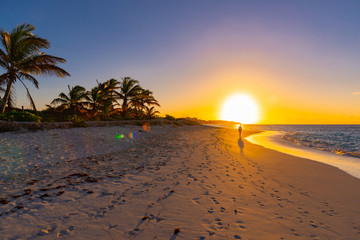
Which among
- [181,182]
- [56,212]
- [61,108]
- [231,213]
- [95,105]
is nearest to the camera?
[56,212]

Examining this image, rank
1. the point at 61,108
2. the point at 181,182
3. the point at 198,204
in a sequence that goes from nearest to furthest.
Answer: the point at 198,204 < the point at 181,182 < the point at 61,108

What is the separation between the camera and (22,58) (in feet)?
48.3

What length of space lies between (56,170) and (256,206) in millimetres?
7516

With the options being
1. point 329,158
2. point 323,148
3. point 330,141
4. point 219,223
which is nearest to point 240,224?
point 219,223

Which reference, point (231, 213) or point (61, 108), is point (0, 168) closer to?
point (231, 213)

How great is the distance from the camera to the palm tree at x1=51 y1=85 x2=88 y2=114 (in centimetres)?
2455

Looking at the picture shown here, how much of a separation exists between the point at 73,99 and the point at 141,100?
1311 centimetres

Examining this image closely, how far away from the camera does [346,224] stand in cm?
400

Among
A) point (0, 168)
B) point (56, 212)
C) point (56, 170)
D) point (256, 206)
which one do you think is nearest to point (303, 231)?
point (256, 206)

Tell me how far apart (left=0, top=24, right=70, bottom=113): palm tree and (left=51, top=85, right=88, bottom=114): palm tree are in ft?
30.4

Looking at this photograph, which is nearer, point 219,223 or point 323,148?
point 219,223

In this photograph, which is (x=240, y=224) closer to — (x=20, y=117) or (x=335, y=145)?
(x=20, y=117)

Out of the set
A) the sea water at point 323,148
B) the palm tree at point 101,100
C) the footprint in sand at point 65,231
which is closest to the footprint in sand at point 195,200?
the footprint in sand at point 65,231

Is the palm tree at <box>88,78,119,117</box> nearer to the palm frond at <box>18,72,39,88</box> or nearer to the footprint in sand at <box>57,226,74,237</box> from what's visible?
the palm frond at <box>18,72,39,88</box>
